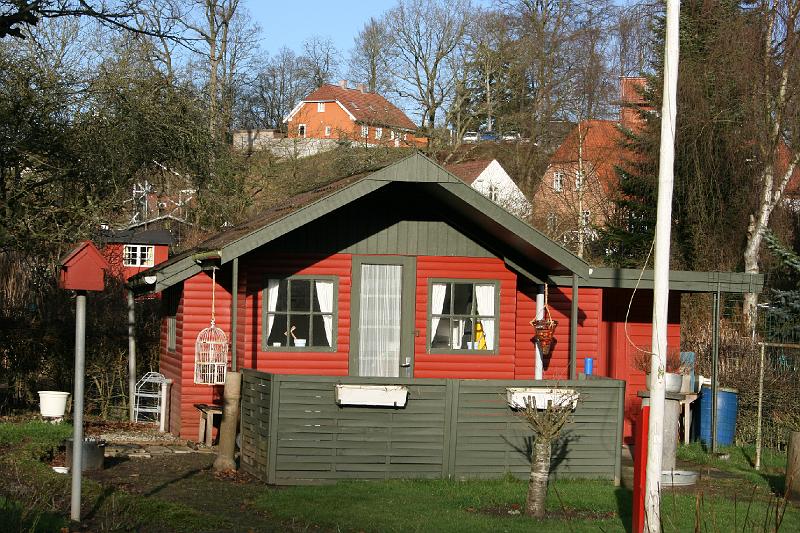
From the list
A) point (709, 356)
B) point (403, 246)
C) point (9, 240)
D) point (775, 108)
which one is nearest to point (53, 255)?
point (9, 240)

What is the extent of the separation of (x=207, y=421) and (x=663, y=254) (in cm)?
781

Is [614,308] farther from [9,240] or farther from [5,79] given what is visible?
[5,79]

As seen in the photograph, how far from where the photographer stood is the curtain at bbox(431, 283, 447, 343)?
15.3m

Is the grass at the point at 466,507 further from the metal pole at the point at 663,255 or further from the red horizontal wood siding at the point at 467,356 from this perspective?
the red horizontal wood siding at the point at 467,356

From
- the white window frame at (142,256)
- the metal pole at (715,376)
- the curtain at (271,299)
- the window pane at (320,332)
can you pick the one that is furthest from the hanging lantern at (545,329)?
the white window frame at (142,256)

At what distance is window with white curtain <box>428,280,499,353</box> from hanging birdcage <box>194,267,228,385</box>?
114 inches

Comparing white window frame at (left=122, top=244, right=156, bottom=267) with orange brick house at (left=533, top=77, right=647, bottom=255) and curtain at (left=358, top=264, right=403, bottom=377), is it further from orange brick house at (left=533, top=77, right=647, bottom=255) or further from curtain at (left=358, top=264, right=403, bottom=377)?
curtain at (left=358, top=264, right=403, bottom=377)

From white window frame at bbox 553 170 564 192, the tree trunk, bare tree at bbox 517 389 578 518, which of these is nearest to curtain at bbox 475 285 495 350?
bare tree at bbox 517 389 578 518

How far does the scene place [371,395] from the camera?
39.1ft

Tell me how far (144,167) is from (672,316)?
38.9 ft

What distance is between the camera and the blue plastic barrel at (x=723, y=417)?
52.1 feet

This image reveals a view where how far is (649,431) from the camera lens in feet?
29.7

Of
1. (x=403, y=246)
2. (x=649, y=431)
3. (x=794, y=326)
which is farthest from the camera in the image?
(x=403, y=246)

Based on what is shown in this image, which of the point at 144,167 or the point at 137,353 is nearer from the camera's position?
the point at 137,353
